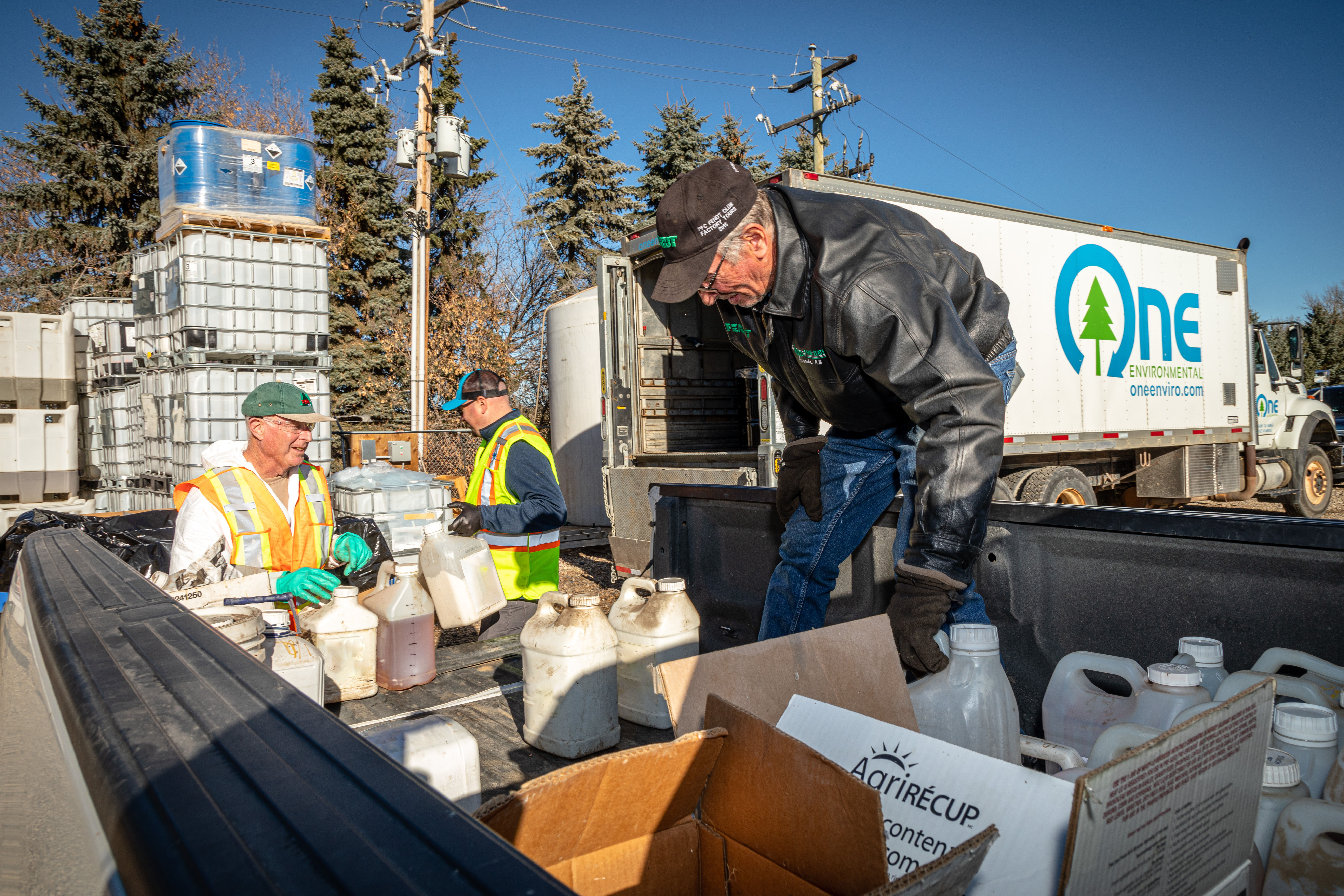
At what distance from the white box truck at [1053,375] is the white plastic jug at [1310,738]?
15.2 feet

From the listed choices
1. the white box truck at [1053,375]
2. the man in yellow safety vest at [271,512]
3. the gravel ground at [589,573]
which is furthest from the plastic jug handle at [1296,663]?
the white box truck at [1053,375]

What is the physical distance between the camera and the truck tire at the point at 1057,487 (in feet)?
22.6

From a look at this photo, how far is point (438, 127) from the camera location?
12.8 m

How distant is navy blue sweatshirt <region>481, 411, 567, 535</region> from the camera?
399 cm

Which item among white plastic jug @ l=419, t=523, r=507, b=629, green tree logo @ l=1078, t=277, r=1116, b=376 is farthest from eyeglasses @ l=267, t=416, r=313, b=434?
green tree logo @ l=1078, t=277, r=1116, b=376

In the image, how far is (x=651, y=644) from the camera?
2154mm

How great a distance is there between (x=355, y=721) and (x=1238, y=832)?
1945 millimetres

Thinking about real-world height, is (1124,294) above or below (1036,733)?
above

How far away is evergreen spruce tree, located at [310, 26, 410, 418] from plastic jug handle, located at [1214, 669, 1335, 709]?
18.3 meters

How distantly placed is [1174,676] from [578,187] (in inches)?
916

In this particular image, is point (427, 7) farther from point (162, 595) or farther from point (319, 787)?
point (319, 787)

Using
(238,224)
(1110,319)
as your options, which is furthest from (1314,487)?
(238,224)

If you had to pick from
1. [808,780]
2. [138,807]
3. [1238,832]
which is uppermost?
[138,807]

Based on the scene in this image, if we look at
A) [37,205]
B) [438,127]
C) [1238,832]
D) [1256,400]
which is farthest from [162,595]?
[37,205]
